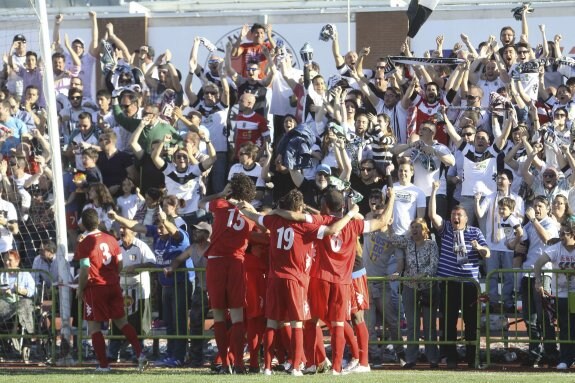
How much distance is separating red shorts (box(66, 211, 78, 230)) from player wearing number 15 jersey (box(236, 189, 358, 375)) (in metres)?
6.06

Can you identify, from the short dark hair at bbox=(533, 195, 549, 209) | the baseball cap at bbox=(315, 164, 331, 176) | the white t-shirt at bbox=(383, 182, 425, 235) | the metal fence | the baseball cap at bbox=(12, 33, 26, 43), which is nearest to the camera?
the metal fence

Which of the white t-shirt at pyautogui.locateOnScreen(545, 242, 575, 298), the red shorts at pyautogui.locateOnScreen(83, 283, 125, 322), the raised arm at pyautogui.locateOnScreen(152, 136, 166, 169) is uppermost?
the raised arm at pyautogui.locateOnScreen(152, 136, 166, 169)

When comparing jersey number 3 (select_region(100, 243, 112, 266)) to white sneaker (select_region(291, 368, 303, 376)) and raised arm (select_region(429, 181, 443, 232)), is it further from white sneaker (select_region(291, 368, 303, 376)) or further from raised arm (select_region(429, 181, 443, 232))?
raised arm (select_region(429, 181, 443, 232))

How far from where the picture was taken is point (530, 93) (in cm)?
1909

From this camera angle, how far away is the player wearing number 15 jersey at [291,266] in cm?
1354

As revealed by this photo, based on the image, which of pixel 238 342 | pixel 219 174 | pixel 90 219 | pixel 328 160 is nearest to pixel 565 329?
pixel 238 342

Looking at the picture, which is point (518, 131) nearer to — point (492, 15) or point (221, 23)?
point (492, 15)

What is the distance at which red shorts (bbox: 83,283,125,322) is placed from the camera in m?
14.8

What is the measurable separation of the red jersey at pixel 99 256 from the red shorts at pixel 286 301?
2236 millimetres

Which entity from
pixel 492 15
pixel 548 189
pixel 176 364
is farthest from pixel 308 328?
pixel 492 15

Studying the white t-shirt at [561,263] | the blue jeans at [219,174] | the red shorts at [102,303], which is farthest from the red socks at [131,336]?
the white t-shirt at [561,263]

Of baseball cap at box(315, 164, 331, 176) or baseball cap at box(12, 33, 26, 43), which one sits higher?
baseball cap at box(12, 33, 26, 43)

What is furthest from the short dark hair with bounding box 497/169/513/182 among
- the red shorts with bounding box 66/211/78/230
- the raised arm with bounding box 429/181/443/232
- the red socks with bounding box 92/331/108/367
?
the red shorts with bounding box 66/211/78/230

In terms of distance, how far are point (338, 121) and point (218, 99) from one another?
254 cm
